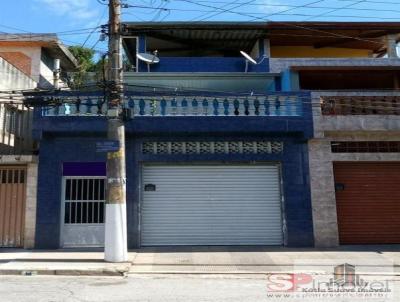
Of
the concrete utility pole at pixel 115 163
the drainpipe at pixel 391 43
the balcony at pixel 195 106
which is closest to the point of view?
the concrete utility pole at pixel 115 163

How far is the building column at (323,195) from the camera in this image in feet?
46.4

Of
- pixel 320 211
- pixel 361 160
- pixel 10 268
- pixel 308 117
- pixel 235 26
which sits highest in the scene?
pixel 235 26

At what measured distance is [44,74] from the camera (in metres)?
20.2

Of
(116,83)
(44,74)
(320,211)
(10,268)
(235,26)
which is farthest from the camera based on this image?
(44,74)

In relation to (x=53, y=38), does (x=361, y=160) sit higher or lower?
lower

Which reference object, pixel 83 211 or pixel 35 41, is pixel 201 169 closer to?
pixel 83 211

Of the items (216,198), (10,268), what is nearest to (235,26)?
(216,198)

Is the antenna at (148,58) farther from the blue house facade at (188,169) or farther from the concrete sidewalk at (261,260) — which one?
the concrete sidewalk at (261,260)

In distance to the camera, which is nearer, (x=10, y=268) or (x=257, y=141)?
(x=10, y=268)

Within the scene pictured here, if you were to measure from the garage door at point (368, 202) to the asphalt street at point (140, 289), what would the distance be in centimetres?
537

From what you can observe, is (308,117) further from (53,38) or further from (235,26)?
(53,38)

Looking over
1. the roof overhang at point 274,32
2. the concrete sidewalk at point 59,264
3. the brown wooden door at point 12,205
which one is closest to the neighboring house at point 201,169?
the brown wooden door at point 12,205

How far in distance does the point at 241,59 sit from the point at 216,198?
266 inches

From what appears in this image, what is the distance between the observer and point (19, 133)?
52.0ft
